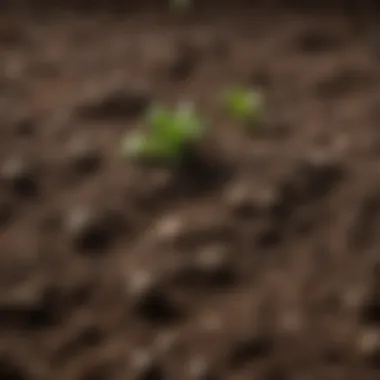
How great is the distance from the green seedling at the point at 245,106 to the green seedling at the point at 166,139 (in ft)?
0.28

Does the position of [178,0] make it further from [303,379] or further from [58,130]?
[303,379]

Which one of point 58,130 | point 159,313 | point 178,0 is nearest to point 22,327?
point 159,313

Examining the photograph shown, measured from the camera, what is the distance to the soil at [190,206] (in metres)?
1.01

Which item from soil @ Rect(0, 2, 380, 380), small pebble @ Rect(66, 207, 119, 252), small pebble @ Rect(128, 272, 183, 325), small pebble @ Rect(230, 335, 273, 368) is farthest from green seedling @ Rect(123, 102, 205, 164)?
small pebble @ Rect(230, 335, 273, 368)

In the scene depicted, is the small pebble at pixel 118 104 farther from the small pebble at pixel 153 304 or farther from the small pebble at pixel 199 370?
the small pebble at pixel 199 370

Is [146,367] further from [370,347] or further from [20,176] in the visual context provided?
[20,176]

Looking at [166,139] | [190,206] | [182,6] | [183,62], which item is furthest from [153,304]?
[182,6]

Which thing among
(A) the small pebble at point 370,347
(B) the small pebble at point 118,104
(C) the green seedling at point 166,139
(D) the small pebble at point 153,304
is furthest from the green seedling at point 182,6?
(A) the small pebble at point 370,347

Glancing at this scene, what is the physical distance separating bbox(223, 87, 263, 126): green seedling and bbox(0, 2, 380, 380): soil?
0.02m

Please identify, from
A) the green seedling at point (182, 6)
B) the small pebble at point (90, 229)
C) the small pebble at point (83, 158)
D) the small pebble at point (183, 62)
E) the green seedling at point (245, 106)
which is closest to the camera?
the small pebble at point (90, 229)

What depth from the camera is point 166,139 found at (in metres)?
1.26

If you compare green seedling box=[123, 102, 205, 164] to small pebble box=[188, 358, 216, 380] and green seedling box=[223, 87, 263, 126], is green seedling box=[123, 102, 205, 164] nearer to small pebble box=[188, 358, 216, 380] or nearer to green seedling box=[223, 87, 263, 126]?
green seedling box=[223, 87, 263, 126]

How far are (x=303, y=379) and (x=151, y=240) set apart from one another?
325 millimetres

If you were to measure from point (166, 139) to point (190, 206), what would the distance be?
0.13m
